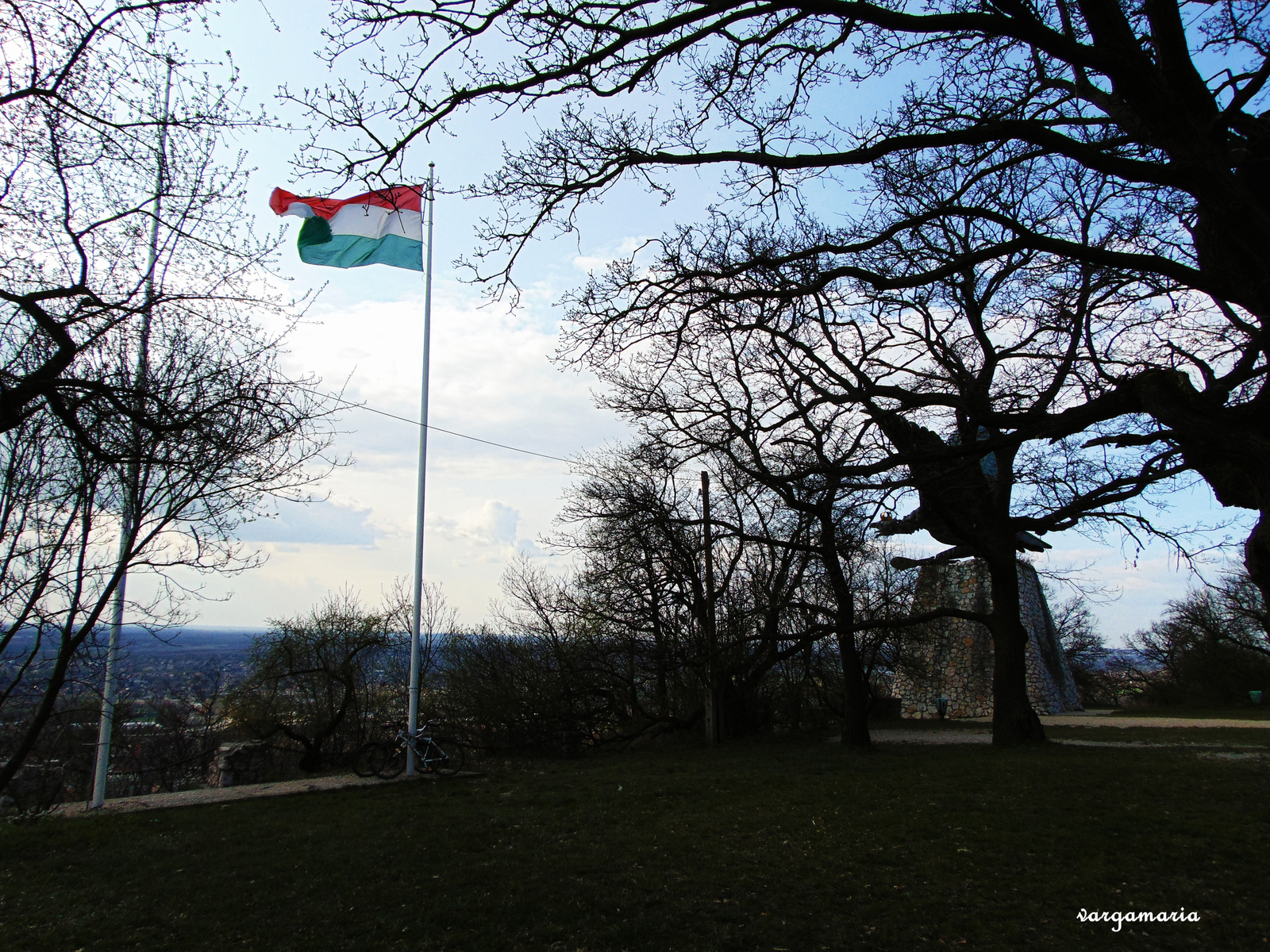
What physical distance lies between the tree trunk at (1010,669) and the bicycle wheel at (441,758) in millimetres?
10024

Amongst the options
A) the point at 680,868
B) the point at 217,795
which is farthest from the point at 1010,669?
the point at 217,795

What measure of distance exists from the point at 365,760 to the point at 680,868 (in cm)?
822

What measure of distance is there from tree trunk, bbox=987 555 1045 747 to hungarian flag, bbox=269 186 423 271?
11991 mm

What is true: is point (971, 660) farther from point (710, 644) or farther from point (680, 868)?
point (680, 868)

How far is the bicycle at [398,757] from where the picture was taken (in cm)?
1290

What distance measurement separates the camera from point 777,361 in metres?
11.2

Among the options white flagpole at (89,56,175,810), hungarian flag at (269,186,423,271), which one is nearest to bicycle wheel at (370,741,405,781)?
white flagpole at (89,56,175,810)

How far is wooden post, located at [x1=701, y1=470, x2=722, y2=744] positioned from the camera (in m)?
17.3

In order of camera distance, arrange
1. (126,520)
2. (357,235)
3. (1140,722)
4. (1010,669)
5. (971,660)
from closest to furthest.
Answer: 1. (126,520)
2. (357,235)
3. (1010,669)
4. (1140,722)
5. (971,660)

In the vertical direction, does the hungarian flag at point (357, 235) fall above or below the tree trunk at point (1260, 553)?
above

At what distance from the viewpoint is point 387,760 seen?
13.1m

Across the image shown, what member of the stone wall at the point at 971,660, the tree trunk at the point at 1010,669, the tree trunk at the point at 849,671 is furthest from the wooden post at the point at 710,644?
the stone wall at the point at 971,660

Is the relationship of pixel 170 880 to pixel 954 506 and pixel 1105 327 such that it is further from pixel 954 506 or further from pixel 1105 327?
pixel 954 506

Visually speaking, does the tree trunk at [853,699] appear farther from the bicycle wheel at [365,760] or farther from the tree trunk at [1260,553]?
the tree trunk at [1260,553]
